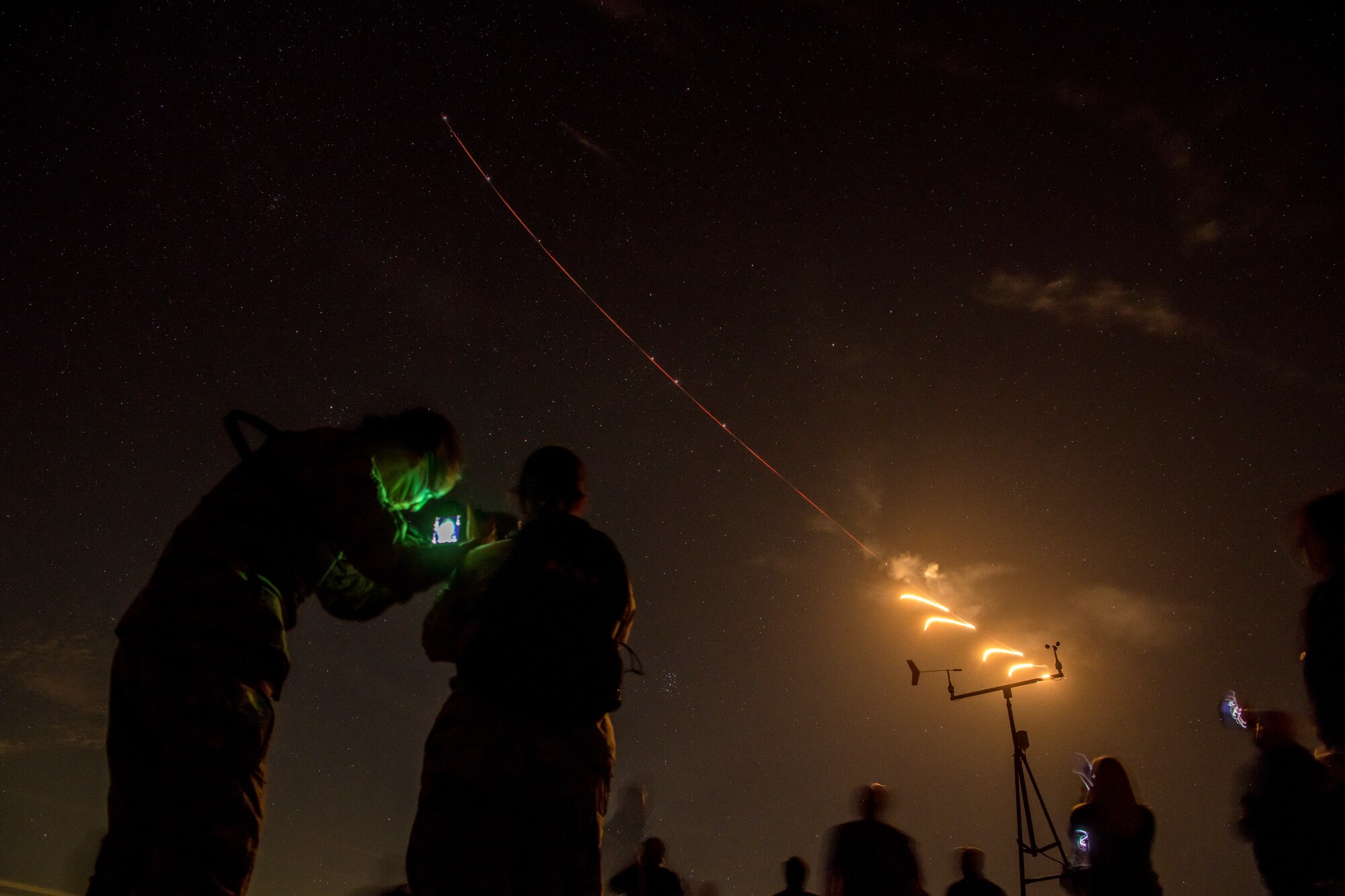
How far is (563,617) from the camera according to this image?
1908 millimetres

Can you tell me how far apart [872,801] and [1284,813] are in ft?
9.46

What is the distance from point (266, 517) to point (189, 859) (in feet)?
2.82

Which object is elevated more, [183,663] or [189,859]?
[183,663]

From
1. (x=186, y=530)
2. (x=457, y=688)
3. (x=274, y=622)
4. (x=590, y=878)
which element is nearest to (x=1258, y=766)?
(x=590, y=878)

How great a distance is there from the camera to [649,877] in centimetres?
559

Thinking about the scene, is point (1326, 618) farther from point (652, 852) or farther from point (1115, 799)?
point (652, 852)

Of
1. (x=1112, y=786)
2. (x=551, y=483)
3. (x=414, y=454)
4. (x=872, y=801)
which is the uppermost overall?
(x=414, y=454)

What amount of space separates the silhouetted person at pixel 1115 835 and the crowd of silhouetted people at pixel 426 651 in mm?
2045

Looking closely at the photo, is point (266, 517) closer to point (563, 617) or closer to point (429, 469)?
point (429, 469)

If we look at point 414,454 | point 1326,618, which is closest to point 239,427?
point 414,454

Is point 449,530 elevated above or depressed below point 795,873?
above

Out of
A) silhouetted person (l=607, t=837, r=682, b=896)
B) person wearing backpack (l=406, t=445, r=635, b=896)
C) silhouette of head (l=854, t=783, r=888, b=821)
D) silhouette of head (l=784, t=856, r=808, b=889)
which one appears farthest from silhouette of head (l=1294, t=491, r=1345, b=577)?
silhouetted person (l=607, t=837, r=682, b=896)

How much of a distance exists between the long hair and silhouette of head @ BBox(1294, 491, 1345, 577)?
2490 millimetres

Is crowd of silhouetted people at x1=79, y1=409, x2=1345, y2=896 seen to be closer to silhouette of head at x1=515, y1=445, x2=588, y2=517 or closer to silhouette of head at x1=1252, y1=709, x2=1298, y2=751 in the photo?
silhouette of head at x1=515, y1=445, x2=588, y2=517
